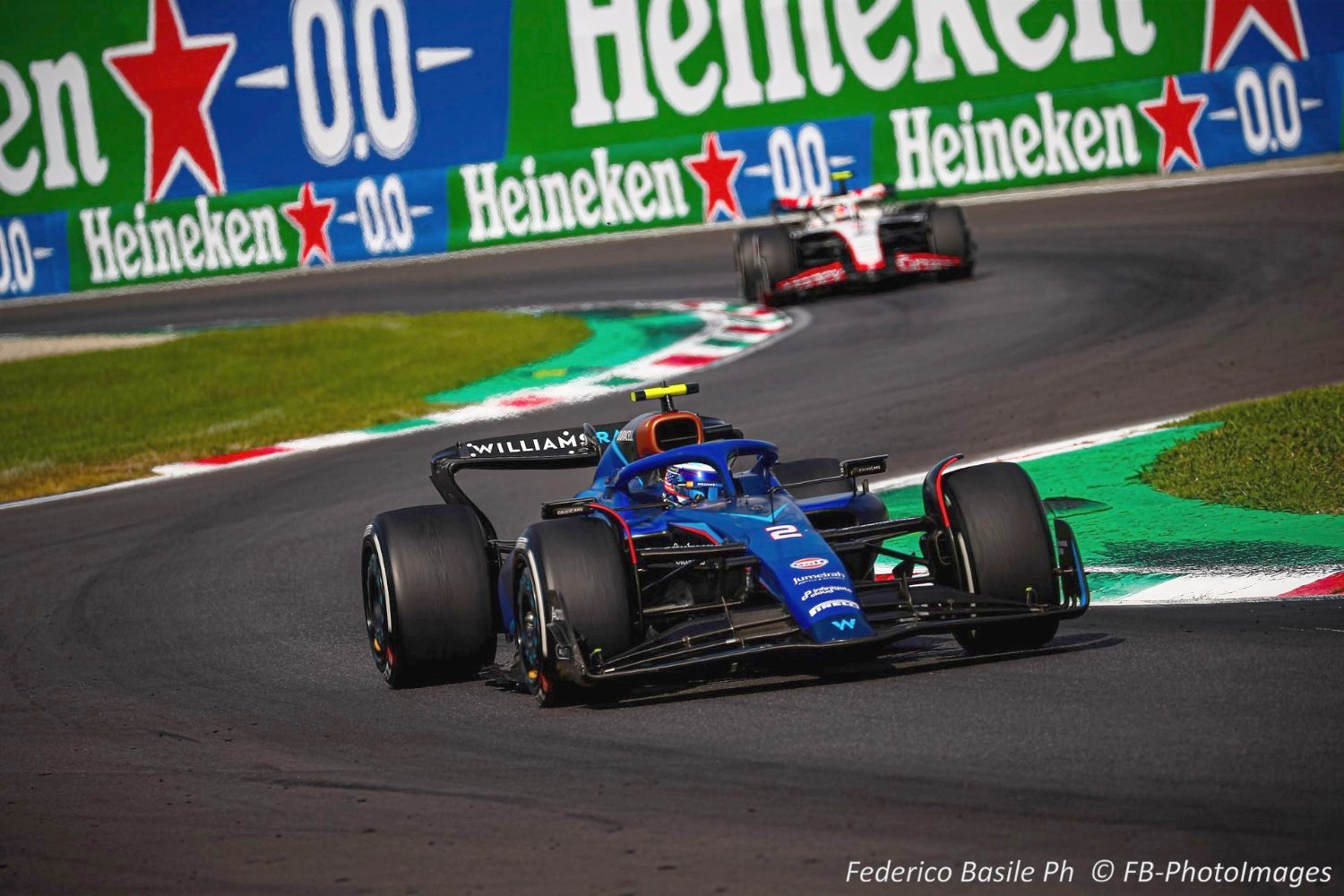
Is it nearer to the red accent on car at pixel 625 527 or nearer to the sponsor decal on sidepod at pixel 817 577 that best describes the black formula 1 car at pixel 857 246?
the red accent on car at pixel 625 527

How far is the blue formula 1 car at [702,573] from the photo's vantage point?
6.61 metres

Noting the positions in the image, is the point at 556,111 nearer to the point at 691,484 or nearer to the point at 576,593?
the point at 691,484

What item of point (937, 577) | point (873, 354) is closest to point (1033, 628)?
point (937, 577)

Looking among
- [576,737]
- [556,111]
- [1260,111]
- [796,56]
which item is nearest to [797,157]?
[796,56]

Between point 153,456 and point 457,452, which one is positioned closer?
point 457,452

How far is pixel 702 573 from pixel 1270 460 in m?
4.44

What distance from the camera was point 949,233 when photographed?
1980 cm

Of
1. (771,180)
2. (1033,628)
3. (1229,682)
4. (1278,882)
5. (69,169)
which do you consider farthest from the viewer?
(69,169)

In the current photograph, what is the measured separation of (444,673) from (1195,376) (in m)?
8.04

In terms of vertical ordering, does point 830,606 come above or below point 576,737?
above

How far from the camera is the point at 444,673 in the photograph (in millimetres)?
7707

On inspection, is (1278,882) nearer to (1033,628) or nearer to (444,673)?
(1033,628)

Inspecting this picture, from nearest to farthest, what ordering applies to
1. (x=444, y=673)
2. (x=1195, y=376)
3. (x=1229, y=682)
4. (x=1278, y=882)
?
1. (x=1278, y=882)
2. (x=1229, y=682)
3. (x=444, y=673)
4. (x=1195, y=376)

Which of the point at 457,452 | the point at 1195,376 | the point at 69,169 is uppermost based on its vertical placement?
the point at 69,169
